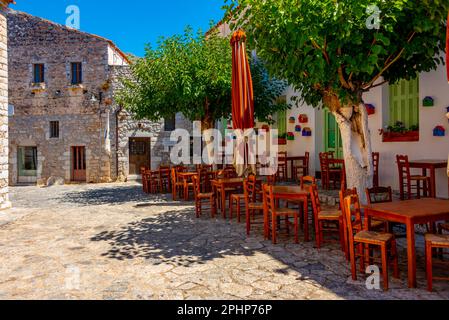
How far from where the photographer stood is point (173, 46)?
1089cm

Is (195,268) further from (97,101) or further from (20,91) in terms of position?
(20,91)

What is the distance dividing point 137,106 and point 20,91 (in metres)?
10.2

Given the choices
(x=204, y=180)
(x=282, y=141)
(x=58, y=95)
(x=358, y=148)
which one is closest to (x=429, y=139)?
(x=358, y=148)

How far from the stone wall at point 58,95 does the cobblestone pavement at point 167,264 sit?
11.2 m

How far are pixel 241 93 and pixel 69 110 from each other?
13.8 m

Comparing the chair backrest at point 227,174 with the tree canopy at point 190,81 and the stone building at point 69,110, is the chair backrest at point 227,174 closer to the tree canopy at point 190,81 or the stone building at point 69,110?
the tree canopy at point 190,81

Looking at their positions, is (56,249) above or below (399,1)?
below

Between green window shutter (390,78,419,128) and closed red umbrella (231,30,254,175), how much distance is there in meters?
3.51

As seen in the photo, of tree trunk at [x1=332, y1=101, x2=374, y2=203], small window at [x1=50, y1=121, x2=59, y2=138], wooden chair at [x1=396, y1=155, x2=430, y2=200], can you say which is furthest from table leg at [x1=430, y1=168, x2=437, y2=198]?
small window at [x1=50, y1=121, x2=59, y2=138]

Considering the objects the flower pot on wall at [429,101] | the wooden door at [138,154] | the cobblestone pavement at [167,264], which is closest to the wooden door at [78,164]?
the wooden door at [138,154]

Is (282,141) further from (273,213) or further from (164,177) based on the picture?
(273,213)

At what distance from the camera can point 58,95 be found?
1783 centimetres
